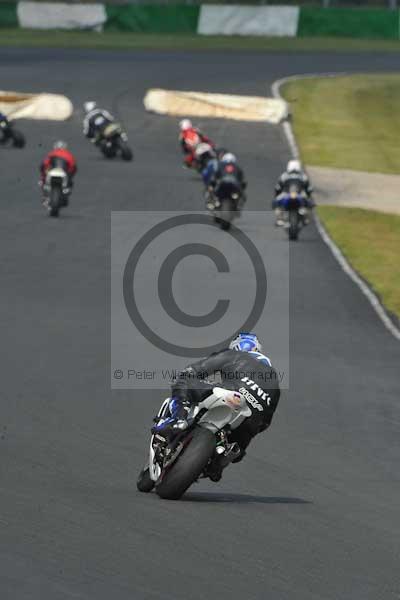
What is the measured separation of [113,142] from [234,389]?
30.7m

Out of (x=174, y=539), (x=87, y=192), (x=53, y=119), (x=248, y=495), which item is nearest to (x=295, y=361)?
(x=248, y=495)

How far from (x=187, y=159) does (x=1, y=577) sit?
3129 cm

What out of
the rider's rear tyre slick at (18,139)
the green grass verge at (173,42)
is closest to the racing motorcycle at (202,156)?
the rider's rear tyre slick at (18,139)

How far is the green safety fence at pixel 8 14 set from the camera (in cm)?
7338

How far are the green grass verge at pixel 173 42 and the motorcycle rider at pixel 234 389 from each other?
5838 centimetres

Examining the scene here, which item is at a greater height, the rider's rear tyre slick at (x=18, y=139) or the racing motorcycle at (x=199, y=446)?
the racing motorcycle at (x=199, y=446)

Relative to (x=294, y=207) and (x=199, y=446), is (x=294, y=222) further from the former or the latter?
(x=199, y=446)

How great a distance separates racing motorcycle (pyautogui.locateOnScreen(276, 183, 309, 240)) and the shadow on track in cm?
1942

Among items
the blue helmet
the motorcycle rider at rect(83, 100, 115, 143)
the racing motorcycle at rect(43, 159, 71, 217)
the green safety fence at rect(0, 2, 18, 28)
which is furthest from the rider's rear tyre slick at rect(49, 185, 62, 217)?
the green safety fence at rect(0, 2, 18, 28)

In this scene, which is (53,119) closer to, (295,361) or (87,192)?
(87,192)

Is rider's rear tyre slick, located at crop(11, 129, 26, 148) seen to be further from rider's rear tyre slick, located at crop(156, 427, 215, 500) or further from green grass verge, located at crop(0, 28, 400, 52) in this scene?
rider's rear tyre slick, located at crop(156, 427, 215, 500)

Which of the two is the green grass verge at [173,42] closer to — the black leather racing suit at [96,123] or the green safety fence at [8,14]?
the green safety fence at [8,14]

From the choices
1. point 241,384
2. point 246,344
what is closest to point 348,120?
point 246,344

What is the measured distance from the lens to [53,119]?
4828 cm
